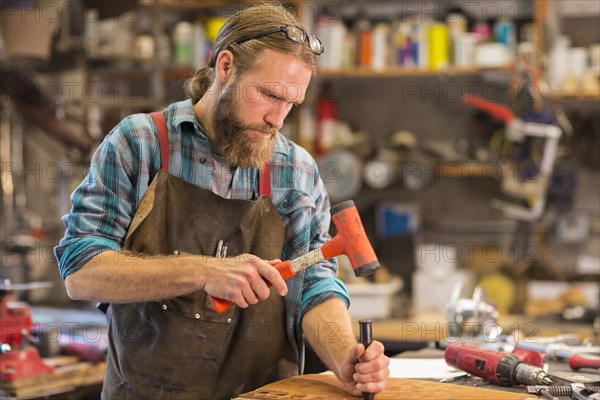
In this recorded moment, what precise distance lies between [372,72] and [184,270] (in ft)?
10.0

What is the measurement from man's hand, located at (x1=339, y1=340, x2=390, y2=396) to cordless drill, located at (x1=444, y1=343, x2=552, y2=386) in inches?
13.7

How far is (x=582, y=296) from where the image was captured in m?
4.57

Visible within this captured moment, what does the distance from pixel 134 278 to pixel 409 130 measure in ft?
11.4

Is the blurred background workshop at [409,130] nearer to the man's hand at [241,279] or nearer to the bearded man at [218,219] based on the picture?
the bearded man at [218,219]

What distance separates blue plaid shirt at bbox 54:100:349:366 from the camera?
2.15 meters

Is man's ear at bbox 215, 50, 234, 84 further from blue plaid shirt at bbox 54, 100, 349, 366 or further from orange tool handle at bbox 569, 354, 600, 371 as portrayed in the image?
orange tool handle at bbox 569, 354, 600, 371

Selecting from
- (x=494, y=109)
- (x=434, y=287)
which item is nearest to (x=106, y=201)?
(x=434, y=287)

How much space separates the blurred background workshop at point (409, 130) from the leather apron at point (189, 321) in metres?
1.72

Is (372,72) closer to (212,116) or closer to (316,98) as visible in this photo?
(316,98)

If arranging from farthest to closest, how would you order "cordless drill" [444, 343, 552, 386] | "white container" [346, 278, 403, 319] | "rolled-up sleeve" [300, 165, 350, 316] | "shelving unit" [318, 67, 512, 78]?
"shelving unit" [318, 67, 512, 78] → "white container" [346, 278, 403, 319] → "rolled-up sleeve" [300, 165, 350, 316] → "cordless drill" [444, 343, 552, 386]

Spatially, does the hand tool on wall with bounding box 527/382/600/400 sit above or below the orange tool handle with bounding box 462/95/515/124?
below

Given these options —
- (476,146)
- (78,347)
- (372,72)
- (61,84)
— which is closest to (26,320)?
(78,347)

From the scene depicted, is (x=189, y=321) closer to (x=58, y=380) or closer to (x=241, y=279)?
(x=241, y=279)

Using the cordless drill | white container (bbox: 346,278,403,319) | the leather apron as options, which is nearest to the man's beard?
the leather apron
